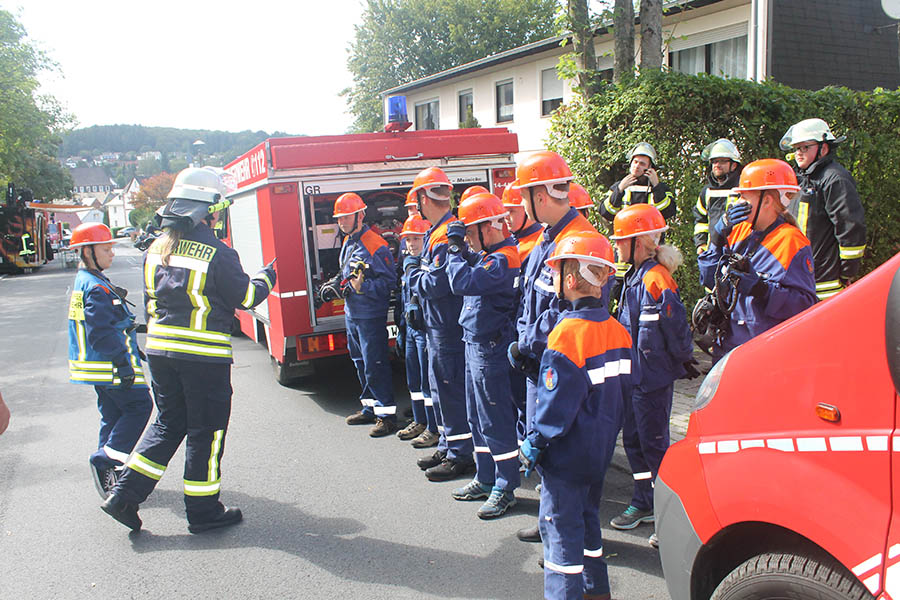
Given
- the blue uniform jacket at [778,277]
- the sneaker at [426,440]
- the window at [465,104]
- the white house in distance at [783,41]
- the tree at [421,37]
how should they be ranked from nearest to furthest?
the blue uniform jacket at [778,277] < the sneaker at [426,440] < the white house in distance at [783,41] < the window at [465,104] < the tree at [421,37]

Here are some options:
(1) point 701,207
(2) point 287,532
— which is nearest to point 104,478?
(2) point 287,532

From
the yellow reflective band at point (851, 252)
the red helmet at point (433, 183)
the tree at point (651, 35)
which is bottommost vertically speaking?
the yellow reflective band at point (851, 252)

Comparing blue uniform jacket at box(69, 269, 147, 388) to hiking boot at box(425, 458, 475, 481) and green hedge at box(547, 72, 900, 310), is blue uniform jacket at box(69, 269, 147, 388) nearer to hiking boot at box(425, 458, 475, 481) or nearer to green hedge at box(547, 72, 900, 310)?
hiking boot at box(425, 458, 475, 481)

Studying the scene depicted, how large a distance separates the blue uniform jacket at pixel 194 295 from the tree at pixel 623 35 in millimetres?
5820

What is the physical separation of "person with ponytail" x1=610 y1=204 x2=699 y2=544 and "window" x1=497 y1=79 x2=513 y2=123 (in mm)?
22310

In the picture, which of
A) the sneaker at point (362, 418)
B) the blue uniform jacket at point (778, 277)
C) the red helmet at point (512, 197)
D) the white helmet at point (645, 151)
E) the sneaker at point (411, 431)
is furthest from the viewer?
the white helmet at point (645, 151)

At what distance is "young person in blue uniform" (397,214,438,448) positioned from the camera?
17.2ft

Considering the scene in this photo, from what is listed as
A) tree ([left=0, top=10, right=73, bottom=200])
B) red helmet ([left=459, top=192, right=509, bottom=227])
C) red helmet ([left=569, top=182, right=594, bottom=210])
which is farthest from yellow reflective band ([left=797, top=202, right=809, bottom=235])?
tree ([left=0, top=10, right=73, bottom=200])

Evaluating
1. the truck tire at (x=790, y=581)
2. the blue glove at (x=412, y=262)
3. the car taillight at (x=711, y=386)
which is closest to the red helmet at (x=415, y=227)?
the blue glove at (x=412, y=262)

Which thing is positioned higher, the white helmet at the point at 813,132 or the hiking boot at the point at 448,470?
the white helmet at the point at 813,132

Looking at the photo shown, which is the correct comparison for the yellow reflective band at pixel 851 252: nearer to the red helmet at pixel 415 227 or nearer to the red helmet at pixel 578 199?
the red helmet at pixel 578 199

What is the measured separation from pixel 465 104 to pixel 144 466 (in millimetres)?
25241

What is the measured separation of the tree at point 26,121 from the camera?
97.2 feet

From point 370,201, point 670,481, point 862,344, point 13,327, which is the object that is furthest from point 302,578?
point 13,327
